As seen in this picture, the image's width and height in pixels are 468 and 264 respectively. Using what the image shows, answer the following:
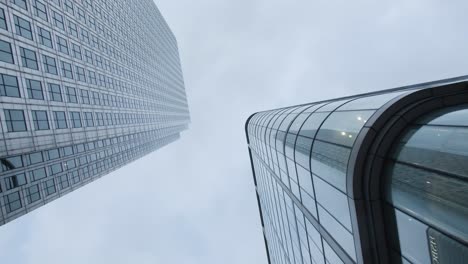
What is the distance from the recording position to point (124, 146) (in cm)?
7450

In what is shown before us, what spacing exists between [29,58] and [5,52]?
4.44 meters

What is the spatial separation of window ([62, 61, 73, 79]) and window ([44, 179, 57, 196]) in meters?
16.7

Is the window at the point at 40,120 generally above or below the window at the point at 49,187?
above

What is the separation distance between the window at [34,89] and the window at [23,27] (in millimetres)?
5721

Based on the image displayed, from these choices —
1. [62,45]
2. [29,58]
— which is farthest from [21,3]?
[62,45]

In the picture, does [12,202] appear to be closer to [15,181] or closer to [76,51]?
[15,181]

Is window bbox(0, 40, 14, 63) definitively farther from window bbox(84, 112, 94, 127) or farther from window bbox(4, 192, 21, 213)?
window bbox(84, 112, 94, 127)

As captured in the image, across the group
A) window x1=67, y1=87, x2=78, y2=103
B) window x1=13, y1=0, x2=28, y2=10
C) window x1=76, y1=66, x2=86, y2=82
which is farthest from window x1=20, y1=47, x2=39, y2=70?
window x1=76, y1=66, x2=86, y2=82

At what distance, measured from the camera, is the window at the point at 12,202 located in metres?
32.7

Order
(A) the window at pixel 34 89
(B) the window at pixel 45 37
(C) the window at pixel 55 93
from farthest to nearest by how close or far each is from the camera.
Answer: (C) the window at pixel 55 93, (B) the window at pixel 45 37, (A) the window at pixel 34 89

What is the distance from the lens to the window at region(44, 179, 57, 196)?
40875mm

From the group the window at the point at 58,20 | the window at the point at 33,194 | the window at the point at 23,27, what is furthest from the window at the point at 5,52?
the window at the point at 33,194

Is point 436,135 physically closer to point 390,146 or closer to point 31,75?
point 390,146

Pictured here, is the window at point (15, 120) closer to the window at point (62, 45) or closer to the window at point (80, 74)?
the window at point (62, 45)
